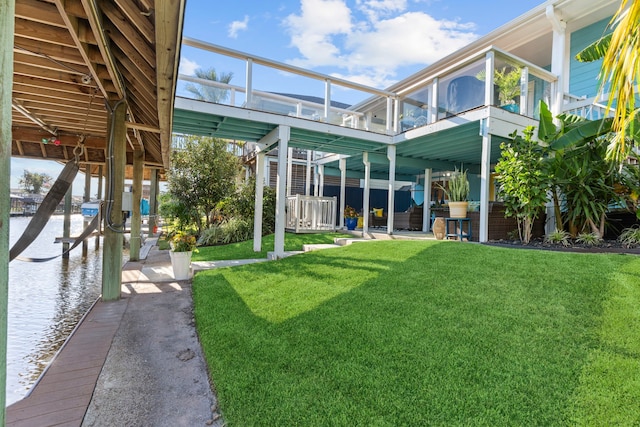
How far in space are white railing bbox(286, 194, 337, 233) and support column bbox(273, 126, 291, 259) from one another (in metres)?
2.72

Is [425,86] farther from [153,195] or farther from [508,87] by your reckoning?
[153,195]

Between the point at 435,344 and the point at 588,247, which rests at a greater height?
the point at 588,247

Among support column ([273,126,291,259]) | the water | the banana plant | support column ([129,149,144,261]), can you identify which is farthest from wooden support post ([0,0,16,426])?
the banana plant

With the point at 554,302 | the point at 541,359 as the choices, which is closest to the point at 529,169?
the point at 554,302

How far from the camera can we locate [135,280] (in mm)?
5738

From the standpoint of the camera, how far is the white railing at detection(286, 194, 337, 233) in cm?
1020

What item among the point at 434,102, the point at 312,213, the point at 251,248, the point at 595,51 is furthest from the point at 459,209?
the point at 251,248

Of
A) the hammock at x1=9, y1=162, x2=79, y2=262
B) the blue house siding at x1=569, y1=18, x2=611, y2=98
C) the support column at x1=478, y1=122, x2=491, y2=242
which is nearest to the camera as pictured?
the hammock at x1=9, y1=162, x2=79, y2=262

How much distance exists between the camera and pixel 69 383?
7.97ft

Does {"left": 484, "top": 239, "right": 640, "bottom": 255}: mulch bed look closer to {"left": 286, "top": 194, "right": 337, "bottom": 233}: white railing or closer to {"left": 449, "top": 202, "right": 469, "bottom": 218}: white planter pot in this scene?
{"left": 449, "top": 202, "right": 469, "bottom": 218}: white planter pot

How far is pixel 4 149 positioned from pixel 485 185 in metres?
7.25

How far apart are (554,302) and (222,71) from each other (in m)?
28.5

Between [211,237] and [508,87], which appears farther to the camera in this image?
[211,237]

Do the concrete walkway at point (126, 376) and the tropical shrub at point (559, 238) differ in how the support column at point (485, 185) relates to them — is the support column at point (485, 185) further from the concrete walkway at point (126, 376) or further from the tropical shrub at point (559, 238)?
the concrete walkway at point (126, 376)
